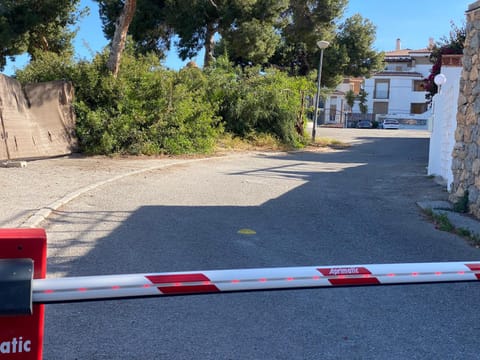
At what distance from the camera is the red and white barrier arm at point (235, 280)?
206cm

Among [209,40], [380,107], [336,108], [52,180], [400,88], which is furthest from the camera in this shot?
[336,108]

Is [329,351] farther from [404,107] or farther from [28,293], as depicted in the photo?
[404,107]

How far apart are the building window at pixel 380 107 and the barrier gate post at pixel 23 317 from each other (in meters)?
80.0

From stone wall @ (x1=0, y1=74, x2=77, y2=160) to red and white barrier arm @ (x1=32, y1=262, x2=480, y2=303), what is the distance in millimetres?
12155

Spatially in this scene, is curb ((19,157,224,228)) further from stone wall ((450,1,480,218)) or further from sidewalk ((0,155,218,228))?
stone wall ((450,1,480,218))

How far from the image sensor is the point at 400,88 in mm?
76125

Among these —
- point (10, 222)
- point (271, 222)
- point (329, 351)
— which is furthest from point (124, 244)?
point (329, 351)

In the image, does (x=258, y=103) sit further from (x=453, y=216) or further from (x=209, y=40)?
(x=453, y=216)

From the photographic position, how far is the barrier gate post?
207 centimetres

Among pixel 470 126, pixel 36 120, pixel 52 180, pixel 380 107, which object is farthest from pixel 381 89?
pixel 52 180

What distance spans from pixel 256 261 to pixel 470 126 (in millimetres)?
5263

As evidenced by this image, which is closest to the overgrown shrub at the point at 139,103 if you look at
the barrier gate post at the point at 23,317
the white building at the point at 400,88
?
the barrier gate post at the point at 23,317

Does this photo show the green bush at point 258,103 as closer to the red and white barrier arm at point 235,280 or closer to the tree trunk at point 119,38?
the tree trunk at point 119,38

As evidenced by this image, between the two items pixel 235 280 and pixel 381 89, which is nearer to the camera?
pixel 235 280
